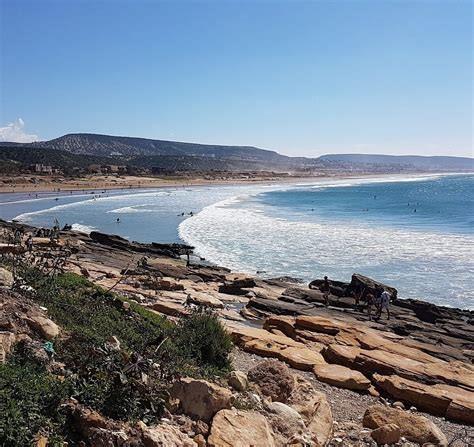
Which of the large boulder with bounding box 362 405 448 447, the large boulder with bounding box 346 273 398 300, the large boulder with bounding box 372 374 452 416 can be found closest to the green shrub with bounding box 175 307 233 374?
the large boulder with bounding box 362 405 448 447

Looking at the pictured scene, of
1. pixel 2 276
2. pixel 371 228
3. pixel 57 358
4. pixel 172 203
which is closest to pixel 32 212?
pixel 172 203

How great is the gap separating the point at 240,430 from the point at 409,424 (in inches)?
133

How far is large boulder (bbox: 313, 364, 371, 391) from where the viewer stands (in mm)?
10992

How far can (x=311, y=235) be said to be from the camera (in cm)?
3925

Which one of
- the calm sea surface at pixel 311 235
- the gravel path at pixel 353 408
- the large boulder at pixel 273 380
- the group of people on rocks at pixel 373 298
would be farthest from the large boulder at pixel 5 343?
the calm sea surface at pixel 311 235

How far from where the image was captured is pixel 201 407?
6.71 meters

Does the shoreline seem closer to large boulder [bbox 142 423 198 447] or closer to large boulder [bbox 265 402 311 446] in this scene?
large boulder [bbox 265 402 311 446]

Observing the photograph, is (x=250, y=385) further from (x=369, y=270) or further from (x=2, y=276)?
(x=369, y=270)

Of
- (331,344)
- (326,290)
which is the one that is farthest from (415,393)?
(326,290)

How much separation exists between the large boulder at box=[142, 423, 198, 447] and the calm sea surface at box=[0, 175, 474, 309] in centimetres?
1806

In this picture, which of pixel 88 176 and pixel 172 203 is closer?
pixel 172 203

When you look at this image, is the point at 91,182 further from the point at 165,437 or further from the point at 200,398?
the point at 165,437

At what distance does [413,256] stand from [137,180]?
87.2 m

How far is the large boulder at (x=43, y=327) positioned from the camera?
7.77m
